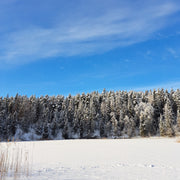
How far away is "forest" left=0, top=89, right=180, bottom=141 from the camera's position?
46.3 meters

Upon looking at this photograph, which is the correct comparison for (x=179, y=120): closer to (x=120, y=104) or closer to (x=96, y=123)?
(x=120, y=104)

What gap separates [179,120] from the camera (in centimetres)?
4397

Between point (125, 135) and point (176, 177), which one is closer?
point (176, 177)

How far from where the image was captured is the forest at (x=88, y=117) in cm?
4630

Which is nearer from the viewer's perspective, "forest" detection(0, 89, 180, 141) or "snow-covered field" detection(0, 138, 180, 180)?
"snow-covered field" detection(0, 138, 180, 180)

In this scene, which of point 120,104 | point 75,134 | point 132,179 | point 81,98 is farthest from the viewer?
point 81,98

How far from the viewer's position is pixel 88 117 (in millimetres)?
50688

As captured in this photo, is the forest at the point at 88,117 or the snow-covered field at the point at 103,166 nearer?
the snow-covered field at the point at 103,166

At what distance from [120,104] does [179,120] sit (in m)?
17.9

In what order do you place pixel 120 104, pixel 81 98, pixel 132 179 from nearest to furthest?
pixel 132 179 < pixel 120 104 < pixel 81 98

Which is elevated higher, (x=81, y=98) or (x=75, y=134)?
(x=81, y=98)

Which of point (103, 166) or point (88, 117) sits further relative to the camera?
point (88, 117)

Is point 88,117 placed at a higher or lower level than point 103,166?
higher

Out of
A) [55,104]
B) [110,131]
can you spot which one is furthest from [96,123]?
[55,104]
